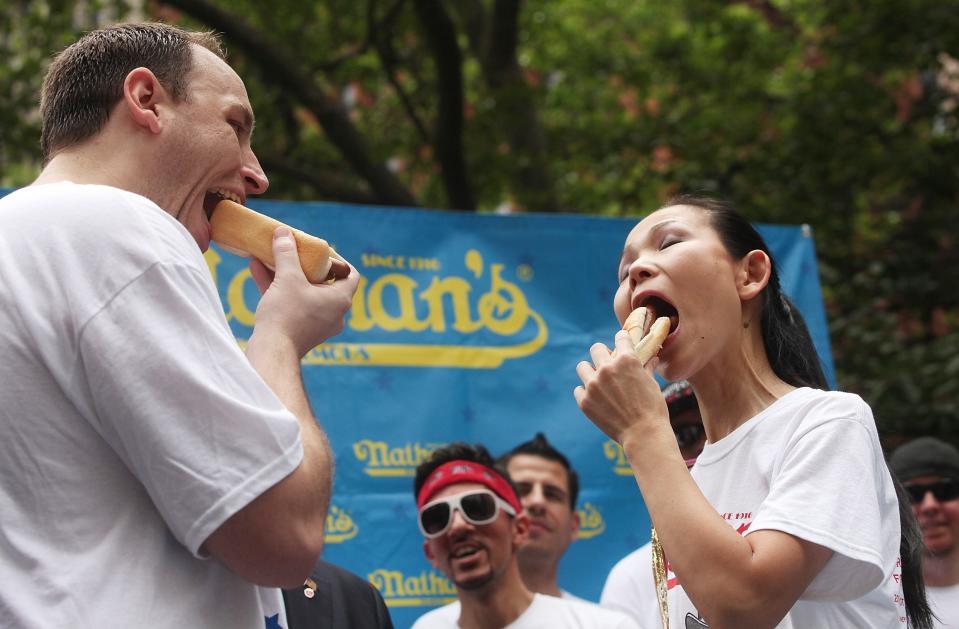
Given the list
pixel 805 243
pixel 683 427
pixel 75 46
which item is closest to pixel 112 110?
pixel 75 46

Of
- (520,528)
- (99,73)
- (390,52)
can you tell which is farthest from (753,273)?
(390,52)

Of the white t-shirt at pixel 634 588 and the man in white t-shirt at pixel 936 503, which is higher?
the man in white t-shirt at pixel 936 503

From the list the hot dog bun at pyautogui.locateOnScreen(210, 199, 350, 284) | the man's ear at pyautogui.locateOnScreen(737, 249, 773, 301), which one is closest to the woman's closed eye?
the man's ear at pyautogui.locateOnScreen(737, 249, 773, 301)

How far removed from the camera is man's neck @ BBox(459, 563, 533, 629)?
4.26 metres

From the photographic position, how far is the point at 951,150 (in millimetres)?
9078

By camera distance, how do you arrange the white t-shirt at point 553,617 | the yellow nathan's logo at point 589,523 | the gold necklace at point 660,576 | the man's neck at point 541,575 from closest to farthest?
the gold necklace at point 660,576 → the white t-shirt at point 553,617 → the man's neck at point 541,575 → the yellow nathan's logo at point 589,523

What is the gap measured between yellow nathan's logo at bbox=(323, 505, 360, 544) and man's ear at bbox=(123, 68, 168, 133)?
2767 millimetres

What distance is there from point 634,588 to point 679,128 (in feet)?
21.5

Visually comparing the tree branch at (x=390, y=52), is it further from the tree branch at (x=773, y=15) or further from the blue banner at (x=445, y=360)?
the blue banner at (x=445, y=360)

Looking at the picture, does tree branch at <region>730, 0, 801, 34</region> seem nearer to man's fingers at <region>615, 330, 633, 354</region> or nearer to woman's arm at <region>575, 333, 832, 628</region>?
man's fingers at <region>615, 330, 633, 354</region>

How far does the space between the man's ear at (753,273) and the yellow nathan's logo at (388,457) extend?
2224mm

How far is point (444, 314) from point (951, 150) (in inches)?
230

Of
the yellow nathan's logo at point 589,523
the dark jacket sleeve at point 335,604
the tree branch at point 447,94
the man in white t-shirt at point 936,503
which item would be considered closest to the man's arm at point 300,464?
the dark jacket sleeve at point 335,604

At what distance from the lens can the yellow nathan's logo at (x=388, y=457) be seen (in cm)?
460
